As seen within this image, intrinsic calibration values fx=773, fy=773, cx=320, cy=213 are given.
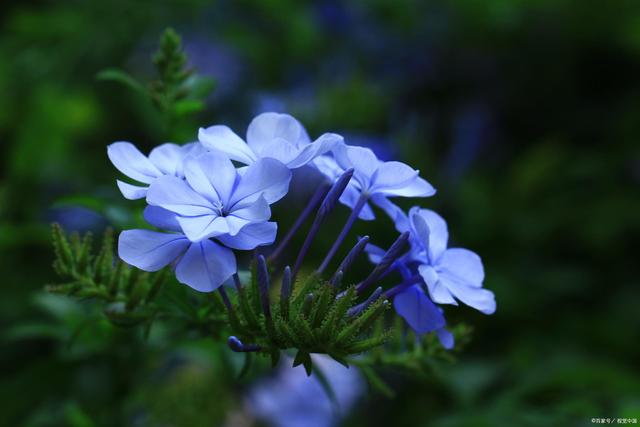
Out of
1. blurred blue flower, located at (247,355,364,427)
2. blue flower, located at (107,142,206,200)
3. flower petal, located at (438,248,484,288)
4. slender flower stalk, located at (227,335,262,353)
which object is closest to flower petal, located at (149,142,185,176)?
blue flower, located at (107,142,206,200)

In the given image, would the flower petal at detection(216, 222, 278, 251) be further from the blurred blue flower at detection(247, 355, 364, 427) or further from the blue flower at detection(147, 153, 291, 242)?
the blurred blue flower at detection(247, 355, 364, 427)

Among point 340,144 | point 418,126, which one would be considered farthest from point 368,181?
point 418,126

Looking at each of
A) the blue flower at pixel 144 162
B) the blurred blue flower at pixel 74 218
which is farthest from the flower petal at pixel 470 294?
the blurred blue flower at pixel 74 218

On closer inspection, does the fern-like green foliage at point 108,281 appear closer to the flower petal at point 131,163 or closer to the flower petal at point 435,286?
the flower petal at point 131,163

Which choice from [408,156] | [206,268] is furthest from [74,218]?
[206,268]

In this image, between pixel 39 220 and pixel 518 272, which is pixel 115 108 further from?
pixel 518 272
